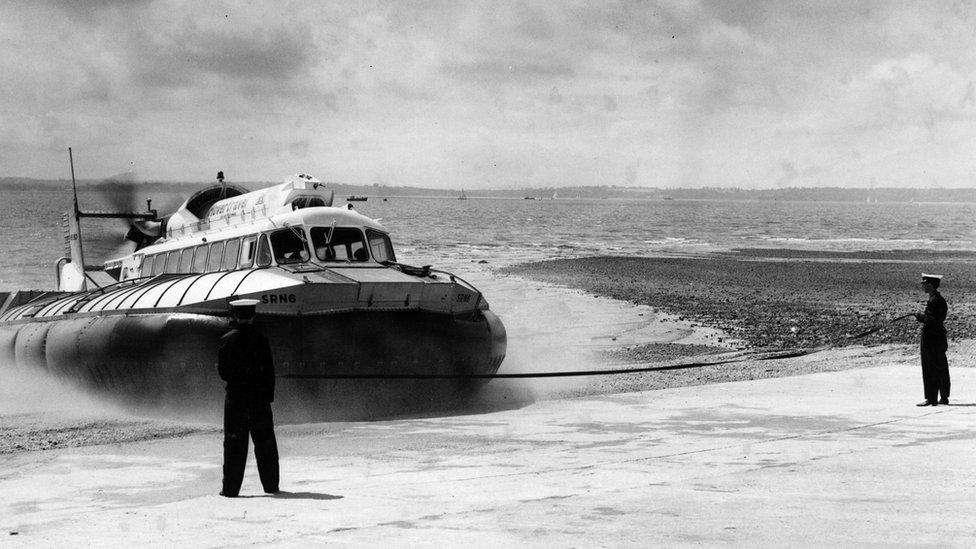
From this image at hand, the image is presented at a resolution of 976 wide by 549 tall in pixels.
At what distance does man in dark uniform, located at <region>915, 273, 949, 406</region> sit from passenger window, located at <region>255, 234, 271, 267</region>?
6.61 m

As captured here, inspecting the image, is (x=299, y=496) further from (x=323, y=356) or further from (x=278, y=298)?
(x=278, y=298)

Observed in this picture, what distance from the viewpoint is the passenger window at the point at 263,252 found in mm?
11071

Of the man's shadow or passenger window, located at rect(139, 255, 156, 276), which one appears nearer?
the man's shadow

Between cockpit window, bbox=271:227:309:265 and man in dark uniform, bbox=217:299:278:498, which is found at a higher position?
cockpit window, bbox=271:227:309:265

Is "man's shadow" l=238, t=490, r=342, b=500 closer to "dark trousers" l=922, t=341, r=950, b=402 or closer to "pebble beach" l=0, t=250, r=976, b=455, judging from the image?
"pebble beach" l=0, t=250, r=976, b=455

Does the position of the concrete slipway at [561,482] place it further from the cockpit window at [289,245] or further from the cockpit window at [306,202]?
the cockpit window at [306,202]

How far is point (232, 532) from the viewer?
488cm

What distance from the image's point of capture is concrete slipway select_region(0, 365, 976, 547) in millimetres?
4805

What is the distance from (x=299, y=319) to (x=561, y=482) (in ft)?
14.4

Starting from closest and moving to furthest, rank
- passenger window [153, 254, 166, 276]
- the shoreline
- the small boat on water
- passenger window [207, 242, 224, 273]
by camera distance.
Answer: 1. the small boat on water
2. passenger window [207, 242, 224, 273]
3. passenger window [153, 254, 166, 276]
4. the shoreline

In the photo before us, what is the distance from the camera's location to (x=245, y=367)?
612 cm

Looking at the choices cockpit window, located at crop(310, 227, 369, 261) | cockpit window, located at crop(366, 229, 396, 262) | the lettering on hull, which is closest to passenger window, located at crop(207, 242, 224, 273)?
cockpit window, located at crop(310, 227, 369, 261)

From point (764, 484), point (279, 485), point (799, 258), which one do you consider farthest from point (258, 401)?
point (799, 258)

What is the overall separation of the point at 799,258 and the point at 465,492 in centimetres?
3633
